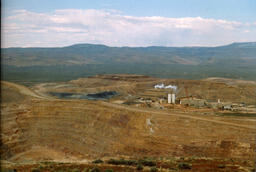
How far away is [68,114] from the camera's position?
3117cm

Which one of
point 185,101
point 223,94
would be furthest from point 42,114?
point 223,94

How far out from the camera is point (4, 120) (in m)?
28.6

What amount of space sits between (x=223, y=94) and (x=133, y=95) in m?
17.4

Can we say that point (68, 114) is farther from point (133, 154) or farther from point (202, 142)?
point (202, 142)

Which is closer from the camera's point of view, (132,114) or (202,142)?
(202,142)

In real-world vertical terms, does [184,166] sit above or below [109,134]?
above

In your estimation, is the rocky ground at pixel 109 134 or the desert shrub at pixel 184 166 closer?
the desert shrub at pixel 184 166

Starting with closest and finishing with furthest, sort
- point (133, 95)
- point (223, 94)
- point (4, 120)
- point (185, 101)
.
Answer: point (4, 120) < point (185, 101) < point (223, 94) < point (133, 95)

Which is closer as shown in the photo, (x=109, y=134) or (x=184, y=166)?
(x=184, y=166)

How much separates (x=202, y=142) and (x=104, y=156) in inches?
314

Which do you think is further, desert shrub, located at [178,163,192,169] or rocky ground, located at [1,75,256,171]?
rocky ground, located at [1,75,256,171]

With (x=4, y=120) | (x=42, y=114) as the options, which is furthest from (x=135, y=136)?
(x=4, y=120)

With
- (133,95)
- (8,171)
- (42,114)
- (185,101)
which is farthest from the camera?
(133,95)

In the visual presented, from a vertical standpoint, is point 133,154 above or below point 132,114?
below
